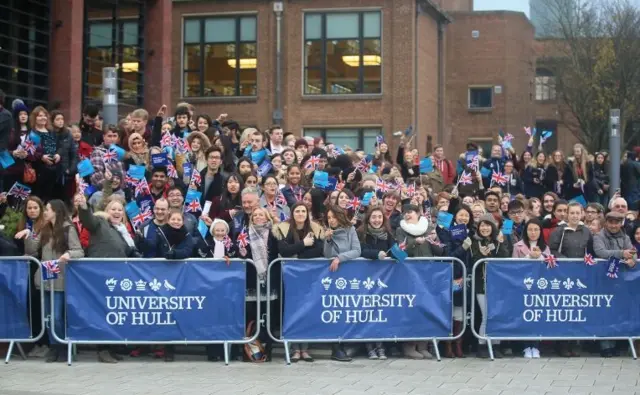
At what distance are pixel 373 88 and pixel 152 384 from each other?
27.5m

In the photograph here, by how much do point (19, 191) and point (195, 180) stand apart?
7.39ft

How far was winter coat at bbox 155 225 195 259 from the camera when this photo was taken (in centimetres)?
1288

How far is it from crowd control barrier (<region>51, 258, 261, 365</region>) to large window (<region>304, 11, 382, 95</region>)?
2552 centimetres

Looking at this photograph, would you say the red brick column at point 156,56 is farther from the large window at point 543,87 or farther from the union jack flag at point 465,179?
the large window at point 543,87

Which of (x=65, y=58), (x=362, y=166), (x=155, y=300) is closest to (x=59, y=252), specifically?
(x=155, y=300)

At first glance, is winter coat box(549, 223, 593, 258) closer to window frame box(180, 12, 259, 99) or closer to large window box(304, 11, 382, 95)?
large window box(304, 11, 382, 95)

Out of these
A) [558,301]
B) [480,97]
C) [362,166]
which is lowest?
[558,301]

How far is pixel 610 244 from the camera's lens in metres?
13.9

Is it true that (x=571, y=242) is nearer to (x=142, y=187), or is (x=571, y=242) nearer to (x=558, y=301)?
(x=558, y=301)

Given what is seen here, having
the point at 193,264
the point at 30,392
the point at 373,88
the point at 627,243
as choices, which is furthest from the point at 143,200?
the point at 373,88

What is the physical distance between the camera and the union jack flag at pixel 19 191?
14.2m

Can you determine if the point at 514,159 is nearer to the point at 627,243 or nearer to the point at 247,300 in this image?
the point at 627,243

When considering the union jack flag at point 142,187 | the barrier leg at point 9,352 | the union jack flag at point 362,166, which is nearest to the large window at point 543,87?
the union jack flag at point 362,166

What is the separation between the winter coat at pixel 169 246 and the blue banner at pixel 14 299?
1.49m
